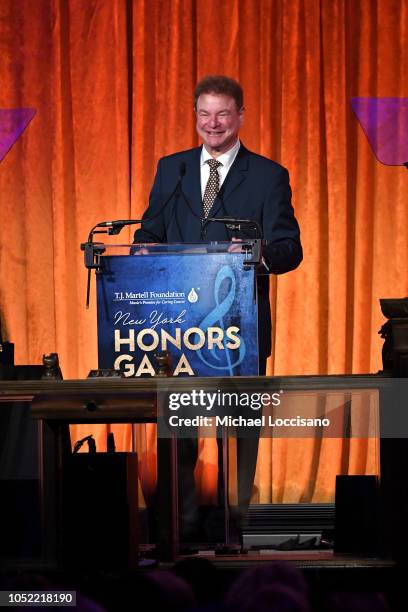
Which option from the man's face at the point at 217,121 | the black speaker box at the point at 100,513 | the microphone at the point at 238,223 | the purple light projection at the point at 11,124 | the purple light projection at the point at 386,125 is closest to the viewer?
the black speaker box at the point at 100,513

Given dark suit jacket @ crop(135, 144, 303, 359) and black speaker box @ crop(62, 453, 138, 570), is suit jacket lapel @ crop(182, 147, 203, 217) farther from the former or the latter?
black speaker box @ crop(62, 453, 138, 570)

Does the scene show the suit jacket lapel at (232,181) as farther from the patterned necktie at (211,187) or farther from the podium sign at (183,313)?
the podium sign at (183,313)

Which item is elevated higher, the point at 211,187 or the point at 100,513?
the point at 211,187

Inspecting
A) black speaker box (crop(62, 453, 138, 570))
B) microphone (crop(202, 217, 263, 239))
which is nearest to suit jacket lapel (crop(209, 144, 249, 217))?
microphone (crop(202, 217, 263, 239))

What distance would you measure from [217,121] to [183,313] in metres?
0.94

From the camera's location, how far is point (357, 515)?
2.73m

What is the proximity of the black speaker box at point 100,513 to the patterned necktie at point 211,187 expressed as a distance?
1.00 m

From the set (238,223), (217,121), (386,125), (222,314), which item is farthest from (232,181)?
(386,125)

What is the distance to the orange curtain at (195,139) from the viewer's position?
15.8 ft

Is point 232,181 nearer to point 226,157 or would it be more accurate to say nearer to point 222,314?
point 226,157

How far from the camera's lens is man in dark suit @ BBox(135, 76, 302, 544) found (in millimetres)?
3293

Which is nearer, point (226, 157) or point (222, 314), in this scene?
point (222, 314)

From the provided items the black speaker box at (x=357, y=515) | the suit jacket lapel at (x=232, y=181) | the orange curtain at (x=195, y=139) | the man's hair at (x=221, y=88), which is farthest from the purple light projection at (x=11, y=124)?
the black speaker box at (x=357, y=515)

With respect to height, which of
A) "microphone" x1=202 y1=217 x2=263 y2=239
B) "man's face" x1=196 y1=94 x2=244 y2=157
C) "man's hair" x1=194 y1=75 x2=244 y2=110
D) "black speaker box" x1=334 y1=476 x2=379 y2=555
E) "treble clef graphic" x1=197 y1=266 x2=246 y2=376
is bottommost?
"black speaker box" x1=334 y1=476 x2=379 y2=555
